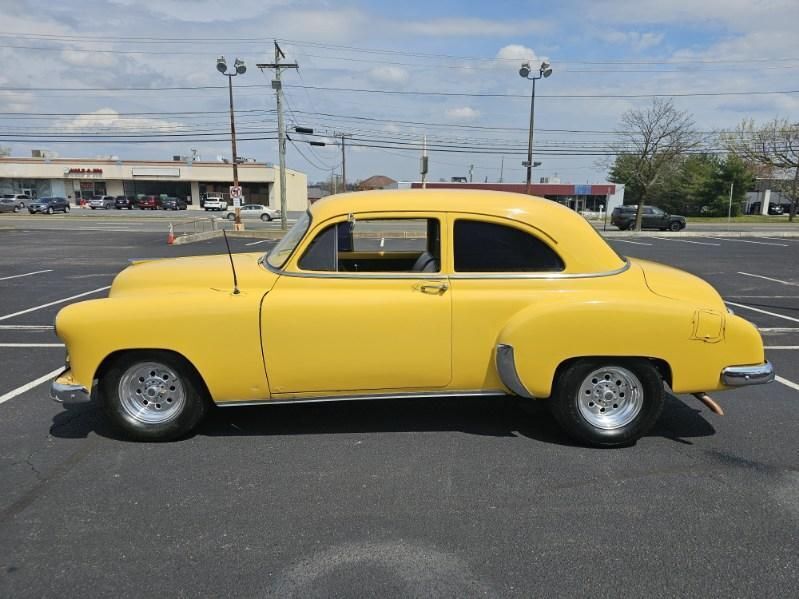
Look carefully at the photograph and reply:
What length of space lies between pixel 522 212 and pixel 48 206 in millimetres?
54517

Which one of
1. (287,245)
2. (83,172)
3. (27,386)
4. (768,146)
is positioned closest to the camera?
(287,245)

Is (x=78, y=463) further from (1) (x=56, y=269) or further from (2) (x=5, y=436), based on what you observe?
(1) (x=56, y=269)

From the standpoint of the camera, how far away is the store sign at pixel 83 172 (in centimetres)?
6756

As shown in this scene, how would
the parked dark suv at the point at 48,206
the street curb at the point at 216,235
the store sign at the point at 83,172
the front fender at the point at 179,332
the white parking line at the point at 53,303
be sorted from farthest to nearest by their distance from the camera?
the store sign at the point at 83,172 < the parked dark suv at the point at 48,206 < the street curb at the point at 216,235 < the white parking line at the point at 53,303 < the front fender at the point at 179,332

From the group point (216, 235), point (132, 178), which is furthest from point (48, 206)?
point (216, 235)

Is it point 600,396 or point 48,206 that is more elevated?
point 48,206

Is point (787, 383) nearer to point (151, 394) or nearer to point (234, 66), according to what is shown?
point (151, 394)

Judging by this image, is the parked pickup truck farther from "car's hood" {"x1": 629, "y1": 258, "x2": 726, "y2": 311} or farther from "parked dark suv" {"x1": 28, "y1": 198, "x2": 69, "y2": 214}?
"car's hood" {"x1": 629, "y1": 258, "x2": 726, "y2": 311}

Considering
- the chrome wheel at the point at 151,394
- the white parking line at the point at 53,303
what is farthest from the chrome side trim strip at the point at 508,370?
the white parking line at the point at 53,303

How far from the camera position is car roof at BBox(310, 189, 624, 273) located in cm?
372

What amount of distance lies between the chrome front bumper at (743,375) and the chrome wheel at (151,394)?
142 inches

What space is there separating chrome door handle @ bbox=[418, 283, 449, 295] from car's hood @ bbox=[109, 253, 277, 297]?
39.0 inches

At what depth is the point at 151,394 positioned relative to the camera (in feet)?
12.3

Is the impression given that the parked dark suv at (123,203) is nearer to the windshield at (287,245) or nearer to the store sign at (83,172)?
the store sign at (83,172)
